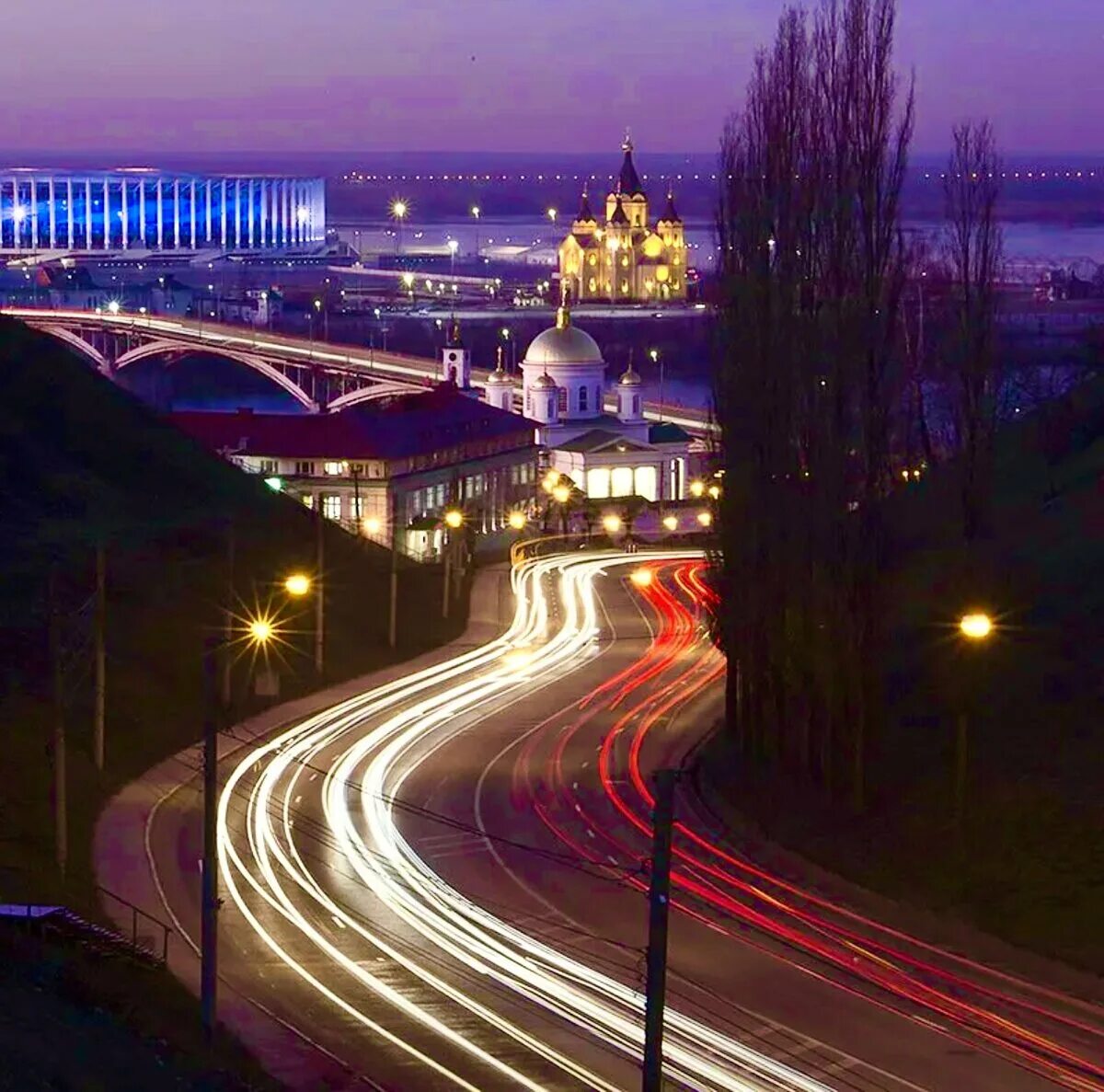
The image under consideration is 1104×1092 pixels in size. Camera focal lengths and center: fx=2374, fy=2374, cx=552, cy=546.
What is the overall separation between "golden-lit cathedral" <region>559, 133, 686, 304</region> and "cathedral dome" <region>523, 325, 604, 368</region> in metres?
84.4

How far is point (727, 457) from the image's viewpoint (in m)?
25.5

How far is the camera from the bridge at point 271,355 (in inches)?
3465

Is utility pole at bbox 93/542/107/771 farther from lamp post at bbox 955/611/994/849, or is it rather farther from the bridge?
the bridge

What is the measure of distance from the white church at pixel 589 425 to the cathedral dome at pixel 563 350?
3 cm

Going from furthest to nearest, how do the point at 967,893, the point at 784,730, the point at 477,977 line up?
the point at 784,730
the point at 967,893
the point at 477,977

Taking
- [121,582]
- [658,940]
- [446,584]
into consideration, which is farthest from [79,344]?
[658,940]

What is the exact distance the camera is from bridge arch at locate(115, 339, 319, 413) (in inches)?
3590

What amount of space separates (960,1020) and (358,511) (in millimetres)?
36231

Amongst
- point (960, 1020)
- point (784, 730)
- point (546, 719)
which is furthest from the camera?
point (546, 719)

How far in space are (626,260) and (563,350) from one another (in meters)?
87.9

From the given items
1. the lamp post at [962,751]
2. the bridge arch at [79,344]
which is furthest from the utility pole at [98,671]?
the bridge arch at [79,344]

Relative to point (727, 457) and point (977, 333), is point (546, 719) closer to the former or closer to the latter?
point (727, 457)

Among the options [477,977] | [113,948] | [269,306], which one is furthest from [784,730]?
[269,306]

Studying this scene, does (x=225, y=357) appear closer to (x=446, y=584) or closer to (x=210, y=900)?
(x=446, y=584)
